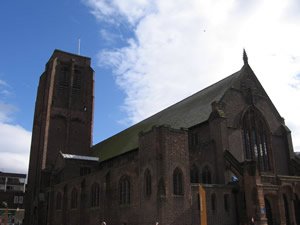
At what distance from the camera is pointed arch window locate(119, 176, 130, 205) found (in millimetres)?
34281

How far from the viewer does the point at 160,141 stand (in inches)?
1208

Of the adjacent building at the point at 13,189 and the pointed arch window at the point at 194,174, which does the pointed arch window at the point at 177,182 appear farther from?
the adjacent building at the point at 13,189

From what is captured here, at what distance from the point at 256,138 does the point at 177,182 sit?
45.0ft

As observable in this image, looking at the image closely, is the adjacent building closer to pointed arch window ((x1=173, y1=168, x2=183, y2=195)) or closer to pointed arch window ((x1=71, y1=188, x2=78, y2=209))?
pointed arch window ((x1=71, y1=188, x2=78, y2=209))

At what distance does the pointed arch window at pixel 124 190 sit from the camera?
112 feet

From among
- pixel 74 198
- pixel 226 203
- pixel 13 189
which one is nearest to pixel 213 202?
pixel 226 203

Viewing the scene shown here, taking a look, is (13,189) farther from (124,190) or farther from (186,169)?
(186,169)

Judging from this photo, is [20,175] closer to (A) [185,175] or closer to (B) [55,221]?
(B) [55,221]

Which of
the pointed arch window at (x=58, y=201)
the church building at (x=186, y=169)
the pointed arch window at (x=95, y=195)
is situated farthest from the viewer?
the pointed arch window at (x=58, y=201)

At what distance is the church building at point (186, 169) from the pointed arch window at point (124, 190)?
3.7 inches

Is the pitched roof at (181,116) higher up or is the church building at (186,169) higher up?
the pitched roof at (181,116)

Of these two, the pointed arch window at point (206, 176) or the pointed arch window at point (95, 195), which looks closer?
the pointed arch window at point (206, 176)

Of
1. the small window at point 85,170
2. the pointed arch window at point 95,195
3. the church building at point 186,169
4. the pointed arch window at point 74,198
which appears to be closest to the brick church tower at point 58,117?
the church building at point 186,169

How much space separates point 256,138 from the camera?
39.8 m
